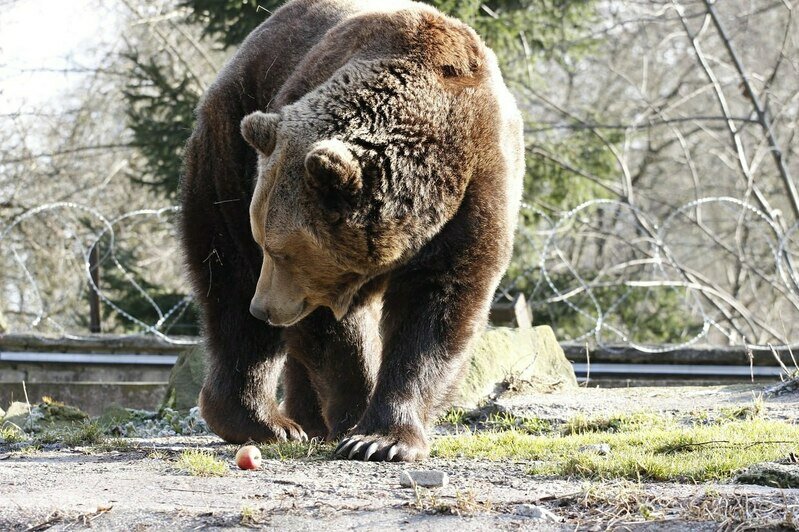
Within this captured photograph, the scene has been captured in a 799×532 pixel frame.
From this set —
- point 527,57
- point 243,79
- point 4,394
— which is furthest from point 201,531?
point 527,57

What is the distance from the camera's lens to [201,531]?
9.91 ft

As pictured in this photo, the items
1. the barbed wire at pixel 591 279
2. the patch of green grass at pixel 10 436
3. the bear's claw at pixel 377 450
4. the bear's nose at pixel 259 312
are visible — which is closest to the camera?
the bear's claw at pixel 377 450

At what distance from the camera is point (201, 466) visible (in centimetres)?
414

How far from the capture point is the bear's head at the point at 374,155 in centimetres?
453

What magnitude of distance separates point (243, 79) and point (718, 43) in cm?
1628

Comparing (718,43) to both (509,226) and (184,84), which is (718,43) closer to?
(184,84)

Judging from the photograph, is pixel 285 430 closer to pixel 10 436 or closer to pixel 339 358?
pixel 339 358

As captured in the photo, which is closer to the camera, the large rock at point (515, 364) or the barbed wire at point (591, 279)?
the large rock at point (515, 364)

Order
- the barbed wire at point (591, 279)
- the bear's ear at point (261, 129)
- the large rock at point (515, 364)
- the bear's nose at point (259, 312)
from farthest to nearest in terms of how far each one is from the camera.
Result: the barbed wire at point (591, 279) < the large rock at point (515, 364) < the bear's nose at point (259, 312) < the bear's ear at point (261, 129)

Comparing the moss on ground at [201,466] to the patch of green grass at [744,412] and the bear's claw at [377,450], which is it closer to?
the bear's claw at [377,450]

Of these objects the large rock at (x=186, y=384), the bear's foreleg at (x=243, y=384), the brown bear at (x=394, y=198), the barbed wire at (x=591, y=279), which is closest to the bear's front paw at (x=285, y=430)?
the bear's foreleg at (x=243, y=384)

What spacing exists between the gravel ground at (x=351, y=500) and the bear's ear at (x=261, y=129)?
1381 millimetres

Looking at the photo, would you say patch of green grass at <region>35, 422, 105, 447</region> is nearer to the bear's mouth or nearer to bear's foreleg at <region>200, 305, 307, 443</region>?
bear's foreleg at <region>200, 305, 307, 443</region>

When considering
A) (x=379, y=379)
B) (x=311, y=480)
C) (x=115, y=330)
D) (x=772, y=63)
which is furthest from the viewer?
(x=772, y=63)
